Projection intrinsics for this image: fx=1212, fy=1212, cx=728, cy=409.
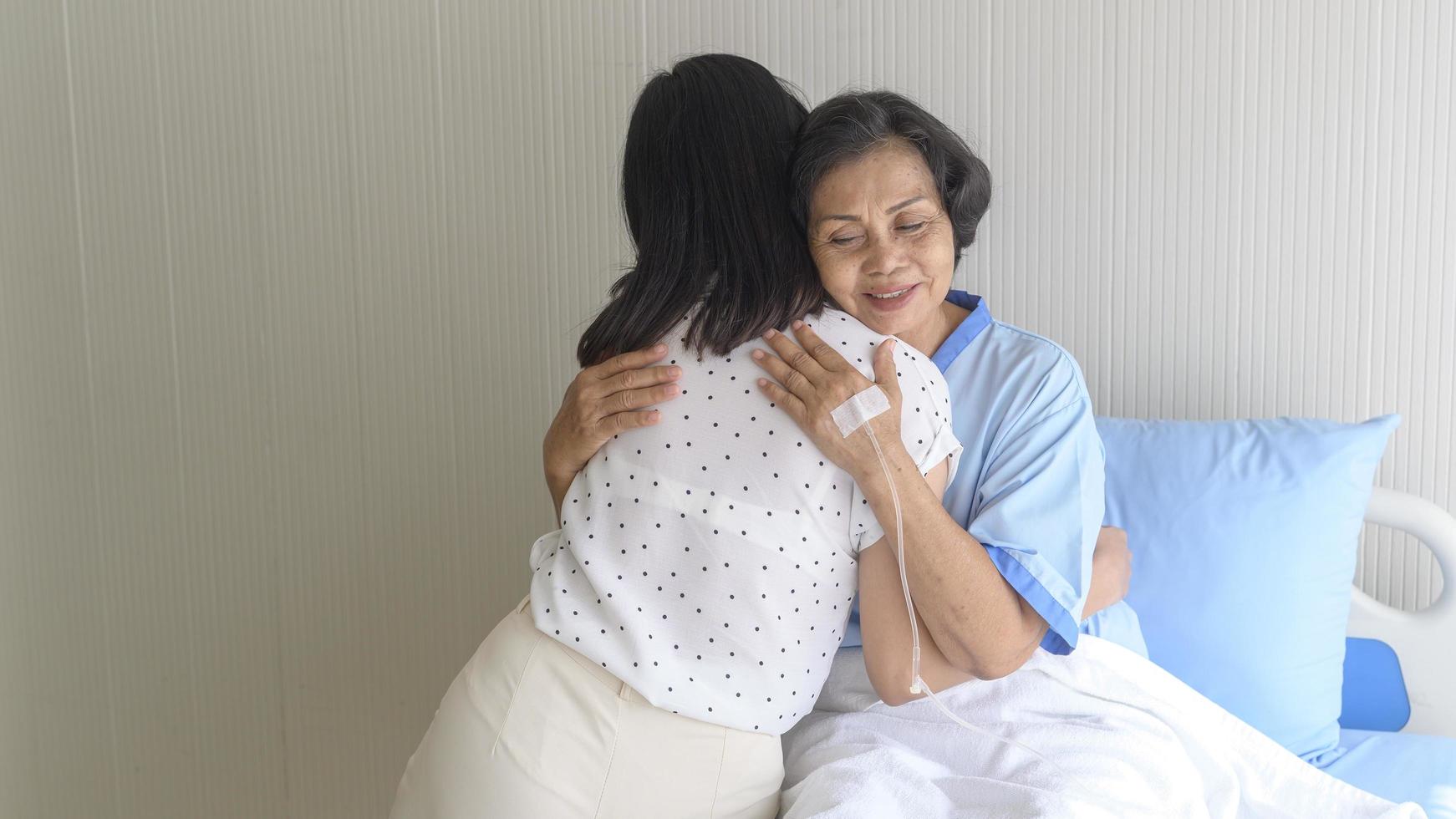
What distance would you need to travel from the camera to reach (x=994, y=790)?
49.5 inches

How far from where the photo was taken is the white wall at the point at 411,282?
190 cm

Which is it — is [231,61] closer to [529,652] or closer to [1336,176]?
[529,652]

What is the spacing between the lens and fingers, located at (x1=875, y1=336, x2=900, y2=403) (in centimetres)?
124

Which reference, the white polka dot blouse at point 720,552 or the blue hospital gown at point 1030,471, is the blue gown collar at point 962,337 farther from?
the white polka dot blouse at point 720,552

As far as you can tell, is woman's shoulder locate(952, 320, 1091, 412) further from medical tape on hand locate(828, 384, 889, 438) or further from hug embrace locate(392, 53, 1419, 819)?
medical tape on hand locate(828, 384, 889, 438)

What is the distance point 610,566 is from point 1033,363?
608mm

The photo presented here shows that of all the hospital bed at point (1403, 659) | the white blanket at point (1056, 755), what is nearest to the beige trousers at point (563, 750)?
the white blanket at point (1056, 755)

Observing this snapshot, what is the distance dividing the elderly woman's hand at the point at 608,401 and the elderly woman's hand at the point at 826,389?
0.11 meters

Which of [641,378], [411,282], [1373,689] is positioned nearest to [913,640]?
[641,378]

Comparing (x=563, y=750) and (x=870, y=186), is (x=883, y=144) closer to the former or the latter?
(x=870, y=186)

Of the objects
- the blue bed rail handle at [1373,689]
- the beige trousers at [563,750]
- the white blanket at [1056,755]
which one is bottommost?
the blue bed rail handle at [1373,689]

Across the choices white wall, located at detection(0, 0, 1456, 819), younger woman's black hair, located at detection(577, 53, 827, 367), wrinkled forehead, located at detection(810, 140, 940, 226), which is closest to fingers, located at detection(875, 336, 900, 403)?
younger woman's black hair, located at detection(577, 53, 827, 367)

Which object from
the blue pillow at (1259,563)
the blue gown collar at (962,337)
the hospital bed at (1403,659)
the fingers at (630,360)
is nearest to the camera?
the fingers at (630,360)

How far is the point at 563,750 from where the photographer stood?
1.20 m
